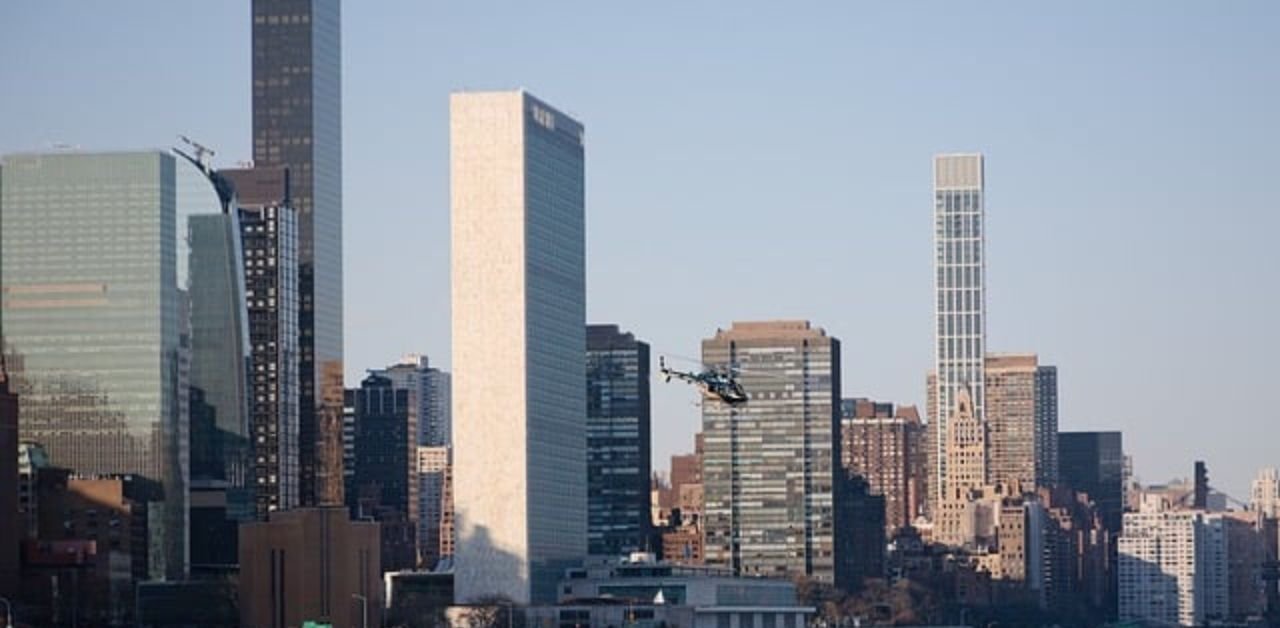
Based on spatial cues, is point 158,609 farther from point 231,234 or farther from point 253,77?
point 253,77

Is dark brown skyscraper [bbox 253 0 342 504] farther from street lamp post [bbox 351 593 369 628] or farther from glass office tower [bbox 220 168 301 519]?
street lamp post [bbox 351 593 369 628]

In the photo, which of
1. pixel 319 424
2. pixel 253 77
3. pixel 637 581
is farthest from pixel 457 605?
pixel 253 77

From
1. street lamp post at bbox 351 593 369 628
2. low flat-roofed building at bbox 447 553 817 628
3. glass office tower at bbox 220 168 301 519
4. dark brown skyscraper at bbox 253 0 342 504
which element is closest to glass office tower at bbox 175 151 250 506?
glass office tower at bbox 220 168 301 519

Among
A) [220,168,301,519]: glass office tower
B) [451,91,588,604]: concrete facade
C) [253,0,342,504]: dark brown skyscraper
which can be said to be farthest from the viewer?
[253,0,342,504]: dark brown skyscraper

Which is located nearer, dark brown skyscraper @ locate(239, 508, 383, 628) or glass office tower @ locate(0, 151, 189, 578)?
dark brown skyscraper @ locate(239, 508, 383, 628)

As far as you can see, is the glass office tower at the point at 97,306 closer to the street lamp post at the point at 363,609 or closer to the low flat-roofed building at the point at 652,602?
the low flat-roofed building at the point at 652,602

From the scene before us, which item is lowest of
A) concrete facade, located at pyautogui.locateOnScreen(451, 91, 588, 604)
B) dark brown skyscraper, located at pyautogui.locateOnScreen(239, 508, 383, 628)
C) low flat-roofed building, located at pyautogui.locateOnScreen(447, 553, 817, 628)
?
low flat-roofed building, located at pyautogui.locateOnScreen(447, 553, 817, 628)

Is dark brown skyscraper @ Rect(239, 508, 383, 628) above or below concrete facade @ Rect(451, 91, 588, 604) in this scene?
below
